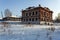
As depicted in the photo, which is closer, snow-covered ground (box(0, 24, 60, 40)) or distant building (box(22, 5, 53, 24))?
snow-covered ground (box(0, 24, 60, 40))

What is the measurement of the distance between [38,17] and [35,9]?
107 inches

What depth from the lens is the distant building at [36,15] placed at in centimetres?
3104

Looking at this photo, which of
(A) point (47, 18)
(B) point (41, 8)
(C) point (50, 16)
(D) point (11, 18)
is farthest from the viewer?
(D) point (11, 18)

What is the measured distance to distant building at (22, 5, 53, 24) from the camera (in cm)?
3104

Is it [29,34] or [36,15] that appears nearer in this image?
[29,34]

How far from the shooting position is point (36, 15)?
31.6m

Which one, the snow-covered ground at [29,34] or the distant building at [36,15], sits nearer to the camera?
the snow-covered ground at [29,34]

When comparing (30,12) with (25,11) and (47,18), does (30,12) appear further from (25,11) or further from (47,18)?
(47,18)

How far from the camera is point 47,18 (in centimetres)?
3425

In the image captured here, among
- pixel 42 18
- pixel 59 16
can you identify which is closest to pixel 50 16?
pixel 42 18

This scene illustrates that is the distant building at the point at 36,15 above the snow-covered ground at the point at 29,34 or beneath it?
above

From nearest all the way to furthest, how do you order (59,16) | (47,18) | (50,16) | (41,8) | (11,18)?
(41,8) < (47,18) < (50,16) < (59,16) < (11,18)

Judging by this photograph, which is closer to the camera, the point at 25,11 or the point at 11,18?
the point at 25,11

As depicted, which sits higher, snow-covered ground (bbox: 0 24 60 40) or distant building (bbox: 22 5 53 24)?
distant building (bbox: 22 5 53 24)
